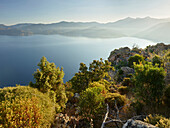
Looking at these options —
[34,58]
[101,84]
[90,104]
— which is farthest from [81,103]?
[34,58]

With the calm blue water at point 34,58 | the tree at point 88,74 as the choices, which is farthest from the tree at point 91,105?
the calm blue water at point 34,58

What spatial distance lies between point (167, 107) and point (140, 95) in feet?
5.21

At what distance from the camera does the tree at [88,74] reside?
32.6 ft

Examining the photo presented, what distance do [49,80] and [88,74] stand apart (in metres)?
4.40

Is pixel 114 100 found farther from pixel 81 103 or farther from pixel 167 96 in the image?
pixel 167 96

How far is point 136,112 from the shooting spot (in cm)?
566

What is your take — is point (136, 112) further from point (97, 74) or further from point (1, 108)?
point (1, 108)

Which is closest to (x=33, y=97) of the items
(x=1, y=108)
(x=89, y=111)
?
(x=1, y=108)

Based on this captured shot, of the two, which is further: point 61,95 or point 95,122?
point 61,95

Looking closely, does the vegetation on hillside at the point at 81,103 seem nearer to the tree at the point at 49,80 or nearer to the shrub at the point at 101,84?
the tree at the point at 49,80

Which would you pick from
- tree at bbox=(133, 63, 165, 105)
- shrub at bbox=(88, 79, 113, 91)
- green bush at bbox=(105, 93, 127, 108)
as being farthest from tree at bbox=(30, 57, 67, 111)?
tree at bbox=(133, 63, 165, 105)

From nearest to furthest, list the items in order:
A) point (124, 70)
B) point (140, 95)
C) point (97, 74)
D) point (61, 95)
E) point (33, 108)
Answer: point (33, 108)
point (140, 95)
point (61, 95)
point (97, 74)
point (124, 70)

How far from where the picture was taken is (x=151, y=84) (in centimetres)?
500

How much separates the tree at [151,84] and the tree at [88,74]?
5.18m
